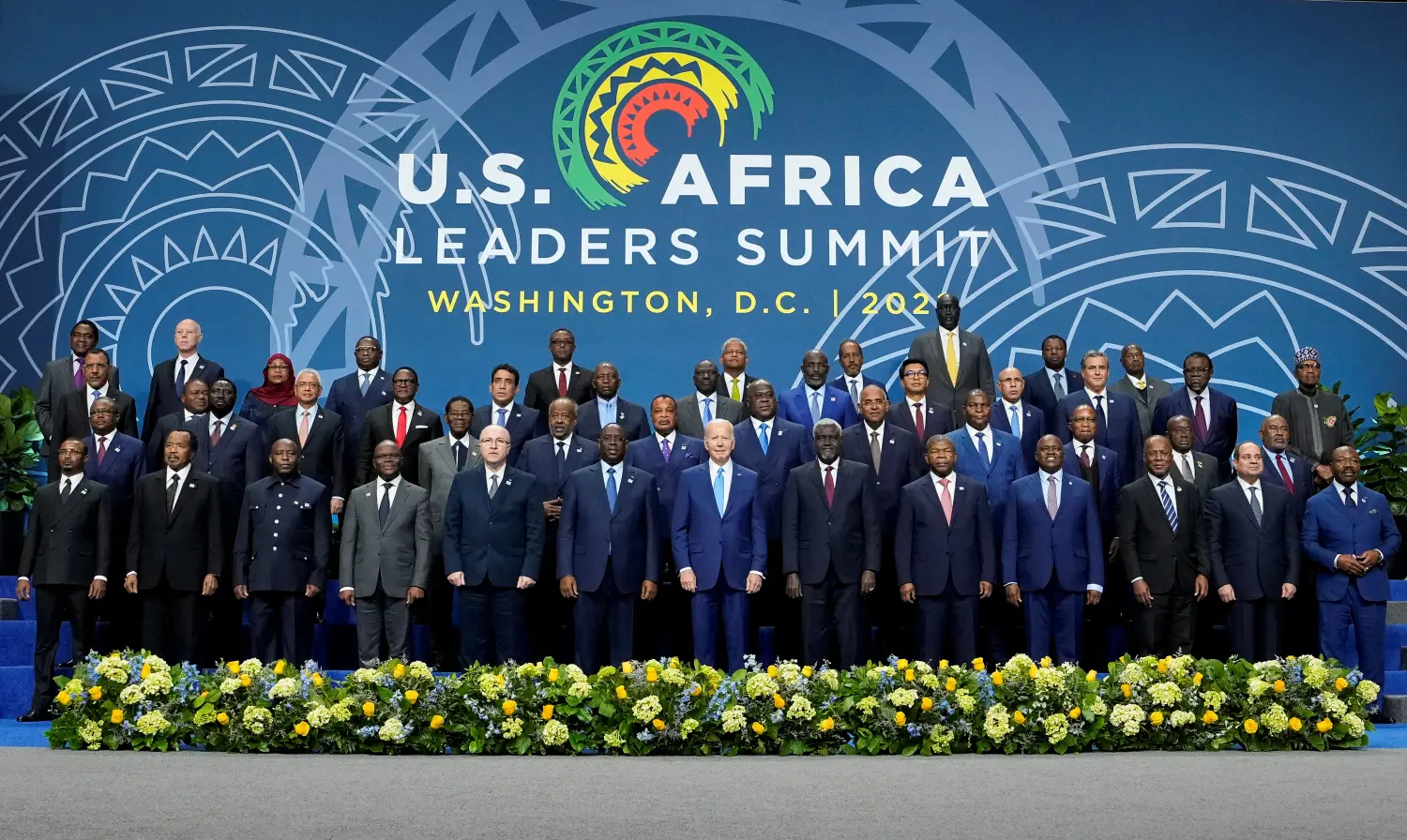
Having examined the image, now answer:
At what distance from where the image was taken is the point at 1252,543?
24.3 feet

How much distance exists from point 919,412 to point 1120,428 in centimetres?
113

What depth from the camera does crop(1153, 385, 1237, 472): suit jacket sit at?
27.4 ft

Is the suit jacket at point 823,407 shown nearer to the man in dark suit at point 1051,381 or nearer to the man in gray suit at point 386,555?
the man in dark suit at point 1051,381

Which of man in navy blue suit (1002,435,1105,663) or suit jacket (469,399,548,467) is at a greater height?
suit jacket (469,399,548,467)

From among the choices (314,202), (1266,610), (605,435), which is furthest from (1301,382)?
(314,202)

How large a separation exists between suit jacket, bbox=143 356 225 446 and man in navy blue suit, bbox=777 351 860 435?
10.4 ft

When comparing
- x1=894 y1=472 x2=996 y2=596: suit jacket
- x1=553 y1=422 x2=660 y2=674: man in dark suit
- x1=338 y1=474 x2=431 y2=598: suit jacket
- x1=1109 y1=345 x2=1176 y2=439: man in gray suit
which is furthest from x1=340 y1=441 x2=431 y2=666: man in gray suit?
x1=1109 y1=345 x2=1176 y2=439: man in gray suit

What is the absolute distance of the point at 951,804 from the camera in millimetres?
4449

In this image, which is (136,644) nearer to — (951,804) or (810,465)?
(810,465)

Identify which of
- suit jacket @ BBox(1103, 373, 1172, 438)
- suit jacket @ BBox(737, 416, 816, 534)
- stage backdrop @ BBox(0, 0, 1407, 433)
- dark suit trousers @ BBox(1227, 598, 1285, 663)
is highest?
stage backdrop @ BBox(0, 0, 1407, 433)

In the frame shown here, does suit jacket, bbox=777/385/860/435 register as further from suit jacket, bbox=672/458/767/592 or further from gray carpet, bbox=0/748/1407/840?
gray carpet, bbox=0/748/1407/840

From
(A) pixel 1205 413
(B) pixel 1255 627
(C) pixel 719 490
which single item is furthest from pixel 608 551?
(A) pixel 1205 413

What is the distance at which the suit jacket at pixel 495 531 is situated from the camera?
711cm

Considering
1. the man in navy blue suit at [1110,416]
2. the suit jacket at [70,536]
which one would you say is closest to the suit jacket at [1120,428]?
the man in navy blue suit at [1110,416]
